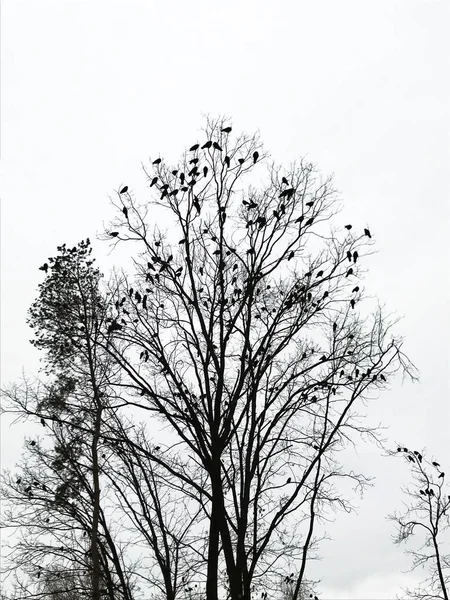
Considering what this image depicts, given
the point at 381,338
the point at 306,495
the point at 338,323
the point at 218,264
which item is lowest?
the point at 306,495

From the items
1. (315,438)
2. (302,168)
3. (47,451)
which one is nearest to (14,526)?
(47,451)

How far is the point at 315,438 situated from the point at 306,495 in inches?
36.4

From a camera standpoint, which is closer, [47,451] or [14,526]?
[14,526]

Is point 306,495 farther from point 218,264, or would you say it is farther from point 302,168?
point 302,168

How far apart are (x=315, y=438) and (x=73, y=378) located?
23.0 ft

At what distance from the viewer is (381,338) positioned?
9570 mm

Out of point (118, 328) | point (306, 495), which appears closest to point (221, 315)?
point (118, 328)

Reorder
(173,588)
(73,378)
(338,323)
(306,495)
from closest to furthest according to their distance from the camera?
(306,495) < (338,323) < (173,588) < (73,378)

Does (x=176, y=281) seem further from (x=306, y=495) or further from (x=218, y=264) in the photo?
(x=306, y=495)

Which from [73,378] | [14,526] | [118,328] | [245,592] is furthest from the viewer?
[73,378]

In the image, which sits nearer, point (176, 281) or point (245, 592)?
point (245, 592)

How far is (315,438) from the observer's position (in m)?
9.86

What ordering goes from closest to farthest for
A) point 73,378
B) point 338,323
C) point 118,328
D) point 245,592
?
point 245,592, point 118,328, point 338,323, point 73,378

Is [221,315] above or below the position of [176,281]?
below
